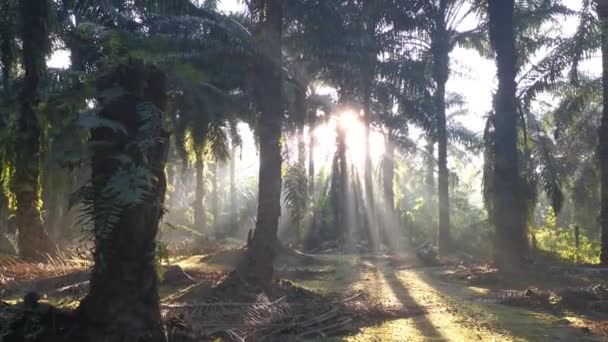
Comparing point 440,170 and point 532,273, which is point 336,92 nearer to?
point 440,170

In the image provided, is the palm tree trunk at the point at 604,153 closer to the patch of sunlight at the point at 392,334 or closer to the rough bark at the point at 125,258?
the patch of sunlight at the point at 392,334

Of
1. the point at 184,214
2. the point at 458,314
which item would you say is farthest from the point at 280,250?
the point at 184,214

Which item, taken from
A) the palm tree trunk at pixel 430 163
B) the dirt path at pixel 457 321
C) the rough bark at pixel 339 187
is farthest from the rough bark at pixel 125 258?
the palm tree trunk at pixel 430 163

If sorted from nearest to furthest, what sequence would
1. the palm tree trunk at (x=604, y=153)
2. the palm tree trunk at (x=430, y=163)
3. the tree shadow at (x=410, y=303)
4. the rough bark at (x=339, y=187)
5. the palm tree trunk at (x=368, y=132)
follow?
the tree shadow at (x=410, y=303), the palm tree trunk at (x=604, y=153), the palm tree trunk at (x=368, y=132), the rough bark at (x=339, y=187), the palm tree trunk at (x=430, y=163)

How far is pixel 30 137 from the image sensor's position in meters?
6.66

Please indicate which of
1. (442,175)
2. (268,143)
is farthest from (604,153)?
(268,143)

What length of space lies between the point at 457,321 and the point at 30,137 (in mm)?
6401

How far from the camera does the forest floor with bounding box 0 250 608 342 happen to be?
763cm

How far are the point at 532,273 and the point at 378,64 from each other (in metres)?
9.45

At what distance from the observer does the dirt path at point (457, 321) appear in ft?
25.4

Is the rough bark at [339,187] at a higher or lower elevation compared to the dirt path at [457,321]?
higher

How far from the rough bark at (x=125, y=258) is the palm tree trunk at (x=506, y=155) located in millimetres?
10868

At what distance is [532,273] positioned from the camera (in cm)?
1360

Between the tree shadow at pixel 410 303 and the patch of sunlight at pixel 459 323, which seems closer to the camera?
Answer: the patch of sunlight at pixel 459 323
